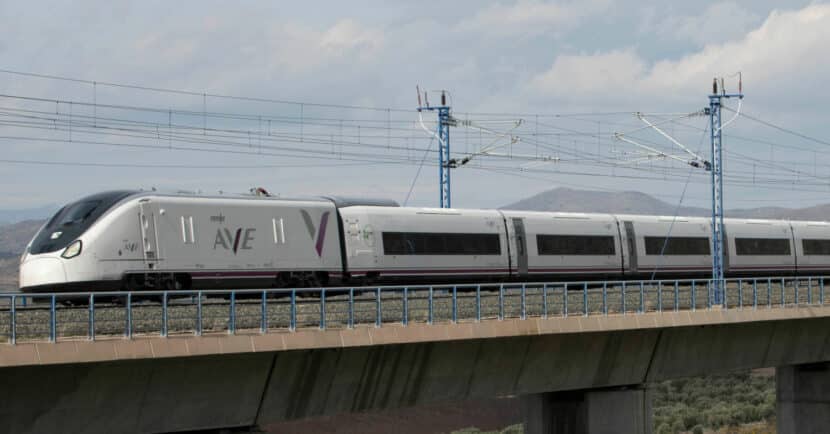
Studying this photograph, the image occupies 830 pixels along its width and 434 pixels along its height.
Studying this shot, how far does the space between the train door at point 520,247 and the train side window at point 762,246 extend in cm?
1299

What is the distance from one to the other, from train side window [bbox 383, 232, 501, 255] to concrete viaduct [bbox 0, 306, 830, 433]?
6.37 meters

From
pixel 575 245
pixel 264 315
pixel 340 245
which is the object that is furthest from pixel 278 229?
pixel 575 245

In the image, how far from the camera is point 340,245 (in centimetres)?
3519

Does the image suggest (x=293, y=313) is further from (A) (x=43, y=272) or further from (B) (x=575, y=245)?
(B) (x=575, y=245)

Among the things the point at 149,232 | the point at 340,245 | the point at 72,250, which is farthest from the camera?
the point at 340,245

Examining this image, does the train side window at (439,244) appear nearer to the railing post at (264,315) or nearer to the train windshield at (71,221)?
the train windshield at (71,221)

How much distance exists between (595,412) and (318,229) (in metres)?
9.99

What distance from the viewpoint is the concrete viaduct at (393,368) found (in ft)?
69.4

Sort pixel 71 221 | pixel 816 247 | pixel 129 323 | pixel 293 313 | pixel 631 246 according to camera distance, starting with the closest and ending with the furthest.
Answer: pixel 129 323 → pixel 293 313 → pixel 71 221 → pixel 631 246 → pixel 816 247

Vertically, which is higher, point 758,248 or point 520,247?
point 520,247

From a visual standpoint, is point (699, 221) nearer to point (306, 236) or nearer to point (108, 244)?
point (306, 236)

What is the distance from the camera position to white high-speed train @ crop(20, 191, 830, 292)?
28.7 m

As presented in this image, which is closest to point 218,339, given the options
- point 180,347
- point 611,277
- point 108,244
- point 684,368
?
point 180,347

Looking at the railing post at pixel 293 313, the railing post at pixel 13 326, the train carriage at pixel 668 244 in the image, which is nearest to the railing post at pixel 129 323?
the railing post at pixel 13 326
